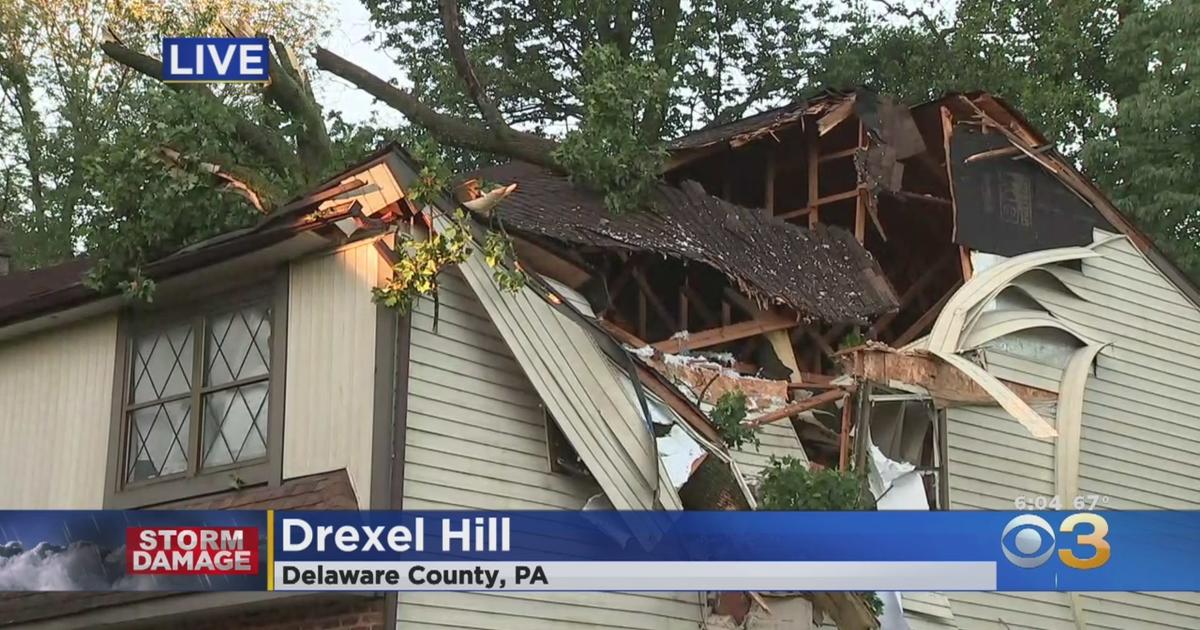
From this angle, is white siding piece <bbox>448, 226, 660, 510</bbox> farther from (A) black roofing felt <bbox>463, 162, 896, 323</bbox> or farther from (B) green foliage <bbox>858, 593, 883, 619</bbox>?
(B) green foliage <bbox>858, 593, 883, 619</bbox>

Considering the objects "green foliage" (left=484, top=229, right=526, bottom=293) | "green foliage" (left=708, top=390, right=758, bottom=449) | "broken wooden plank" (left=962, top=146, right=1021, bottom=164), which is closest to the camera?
"green foliage" (left=484, top=229, right=526, bottom=293)

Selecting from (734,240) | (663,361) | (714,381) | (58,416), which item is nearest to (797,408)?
(714,381)

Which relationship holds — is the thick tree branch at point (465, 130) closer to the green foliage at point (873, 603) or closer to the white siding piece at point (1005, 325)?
the white siding piece at point (1005, 325)

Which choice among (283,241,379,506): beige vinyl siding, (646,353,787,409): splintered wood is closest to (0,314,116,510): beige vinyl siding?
(283,241,379,506): beige vinyl siding

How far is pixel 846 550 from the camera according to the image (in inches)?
422

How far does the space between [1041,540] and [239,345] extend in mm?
5801

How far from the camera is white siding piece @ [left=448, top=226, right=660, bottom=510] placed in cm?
1122

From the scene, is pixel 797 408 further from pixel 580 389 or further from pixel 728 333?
pixel 580 389

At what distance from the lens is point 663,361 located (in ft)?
42.4

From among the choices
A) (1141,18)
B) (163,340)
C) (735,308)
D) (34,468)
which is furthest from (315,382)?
(1141,18)

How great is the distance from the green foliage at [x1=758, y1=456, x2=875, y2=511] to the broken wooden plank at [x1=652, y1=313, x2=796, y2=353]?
6.85 ft

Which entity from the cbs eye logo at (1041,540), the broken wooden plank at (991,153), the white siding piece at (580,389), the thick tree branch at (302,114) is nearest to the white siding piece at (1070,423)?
the broken wooden plank at (991,153)

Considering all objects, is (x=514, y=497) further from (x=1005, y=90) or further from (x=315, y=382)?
(x=1005, y=90)

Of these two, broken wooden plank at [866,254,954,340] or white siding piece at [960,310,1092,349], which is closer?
white siding piece at [960,310,1092,349]
